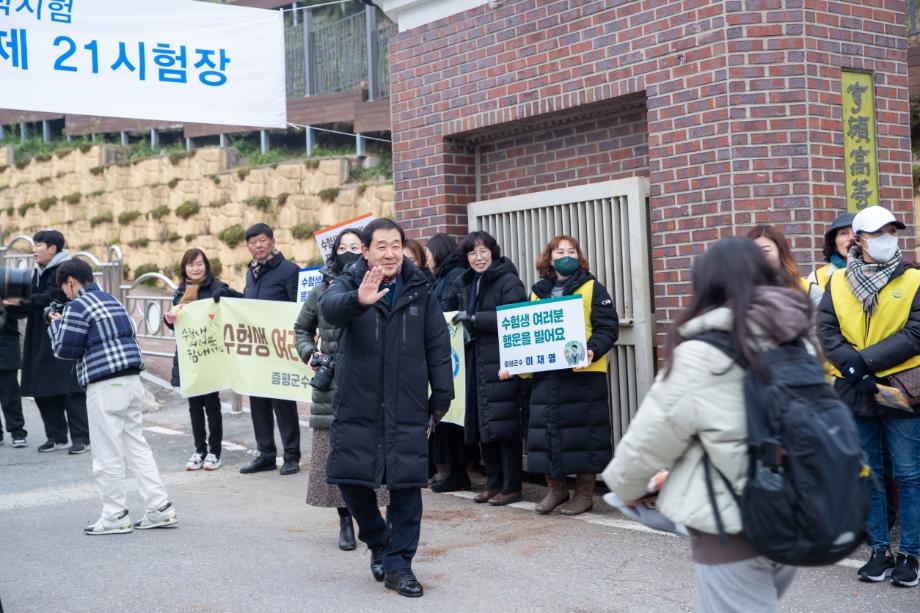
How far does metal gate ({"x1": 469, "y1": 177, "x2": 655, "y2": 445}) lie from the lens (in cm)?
779

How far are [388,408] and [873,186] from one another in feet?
13.1

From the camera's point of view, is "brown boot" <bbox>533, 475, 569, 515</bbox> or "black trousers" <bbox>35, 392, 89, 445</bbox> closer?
"brown boot" <bbox>533, 475, 569, 515</bbox>

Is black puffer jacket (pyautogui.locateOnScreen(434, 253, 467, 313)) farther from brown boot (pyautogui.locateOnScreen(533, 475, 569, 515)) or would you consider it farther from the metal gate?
brown boot (pyautogui.locateOnScreen(533, 475, 569, 515))

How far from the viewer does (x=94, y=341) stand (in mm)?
7090

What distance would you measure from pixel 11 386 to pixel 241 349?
283 centimetres

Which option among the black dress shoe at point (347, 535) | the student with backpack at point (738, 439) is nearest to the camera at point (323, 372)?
the black dress shoe at point (347, 535)

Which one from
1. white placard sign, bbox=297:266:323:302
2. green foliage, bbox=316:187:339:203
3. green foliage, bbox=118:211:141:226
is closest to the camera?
white placard sign, bbox=297:266:323:302

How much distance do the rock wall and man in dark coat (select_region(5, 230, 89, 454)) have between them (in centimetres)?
627

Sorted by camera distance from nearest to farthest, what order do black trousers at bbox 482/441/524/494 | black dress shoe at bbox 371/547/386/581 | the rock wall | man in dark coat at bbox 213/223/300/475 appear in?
black dress shoe at bbox 371/547/386/581 → black trousers at bbox 482/441/524/494 → man in dark coat at bbox 213/223/300/475 → the rock wall

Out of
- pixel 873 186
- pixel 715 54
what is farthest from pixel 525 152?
pixel 873 186

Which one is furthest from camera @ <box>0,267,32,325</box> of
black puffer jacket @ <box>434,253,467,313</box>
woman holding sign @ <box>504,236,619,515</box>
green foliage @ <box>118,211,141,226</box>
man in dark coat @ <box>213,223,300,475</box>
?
green foliage @ <box>118,211,141,226</box>

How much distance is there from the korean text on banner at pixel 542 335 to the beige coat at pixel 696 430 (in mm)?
3817

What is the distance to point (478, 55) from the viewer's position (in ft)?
29.2

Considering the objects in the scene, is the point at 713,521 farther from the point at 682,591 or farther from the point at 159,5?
the point at 159,5
